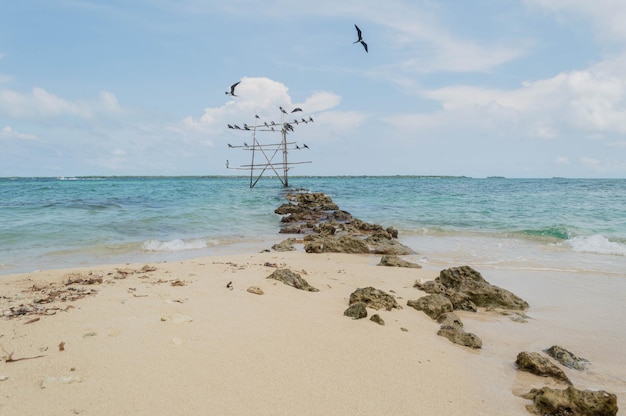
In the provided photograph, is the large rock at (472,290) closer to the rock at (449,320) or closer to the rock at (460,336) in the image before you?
the rock at (449,320)

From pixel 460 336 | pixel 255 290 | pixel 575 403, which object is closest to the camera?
pixel 575 403

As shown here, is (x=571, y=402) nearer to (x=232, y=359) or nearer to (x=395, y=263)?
(x=232, y=359)

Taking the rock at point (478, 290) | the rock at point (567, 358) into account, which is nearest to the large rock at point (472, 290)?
the rock at point (478, 290)

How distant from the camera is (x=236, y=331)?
12.7 feet

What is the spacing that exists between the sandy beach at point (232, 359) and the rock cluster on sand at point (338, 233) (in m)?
4.62

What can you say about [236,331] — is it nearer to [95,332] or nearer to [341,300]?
[95,332]

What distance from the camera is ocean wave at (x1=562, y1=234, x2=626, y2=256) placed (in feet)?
35.2

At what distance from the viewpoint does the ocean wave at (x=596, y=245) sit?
10.7 m

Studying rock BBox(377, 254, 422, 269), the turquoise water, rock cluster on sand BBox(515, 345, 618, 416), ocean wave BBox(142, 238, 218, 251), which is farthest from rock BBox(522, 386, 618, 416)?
ocean wave BBox(142, 238, 218, 251)

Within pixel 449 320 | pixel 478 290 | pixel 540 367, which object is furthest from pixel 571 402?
pixel 478 290

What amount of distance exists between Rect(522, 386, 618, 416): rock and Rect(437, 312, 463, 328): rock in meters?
1.64

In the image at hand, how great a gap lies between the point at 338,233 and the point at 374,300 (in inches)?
309

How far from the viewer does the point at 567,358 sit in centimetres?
392

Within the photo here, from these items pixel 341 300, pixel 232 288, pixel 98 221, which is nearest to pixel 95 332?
pixel 232 288
